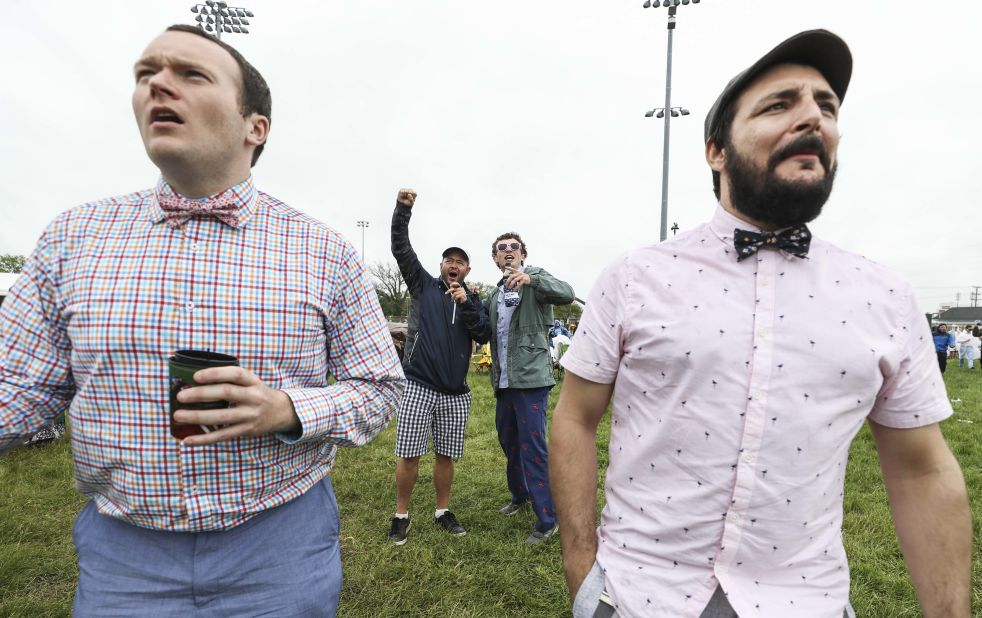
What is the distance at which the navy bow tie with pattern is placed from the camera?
4.36 feet

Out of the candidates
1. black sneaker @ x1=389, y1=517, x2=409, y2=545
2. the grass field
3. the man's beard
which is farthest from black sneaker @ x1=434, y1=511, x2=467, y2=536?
the man's beard

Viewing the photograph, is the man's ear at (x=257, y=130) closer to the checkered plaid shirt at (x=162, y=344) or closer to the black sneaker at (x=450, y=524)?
the checkered plaid shirt at (x=162, y=344)

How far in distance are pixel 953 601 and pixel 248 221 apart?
6.82ft

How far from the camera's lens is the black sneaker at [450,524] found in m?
4.01

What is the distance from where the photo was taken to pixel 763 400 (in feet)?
4.00

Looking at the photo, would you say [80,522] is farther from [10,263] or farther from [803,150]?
[10,263]

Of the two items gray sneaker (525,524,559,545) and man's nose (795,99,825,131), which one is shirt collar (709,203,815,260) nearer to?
man's nose (795,99,825,131)

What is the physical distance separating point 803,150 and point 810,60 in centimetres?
32

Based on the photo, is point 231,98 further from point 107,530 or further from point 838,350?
Result: point 838,350

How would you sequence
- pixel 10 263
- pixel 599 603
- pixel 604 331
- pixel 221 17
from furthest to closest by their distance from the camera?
pixel 10 263 → pixel 221 17 → pixel 604 331 → pixel 599 603

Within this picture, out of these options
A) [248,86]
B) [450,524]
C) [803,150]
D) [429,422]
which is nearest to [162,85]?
[248,86]

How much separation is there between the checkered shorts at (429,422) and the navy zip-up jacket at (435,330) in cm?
8

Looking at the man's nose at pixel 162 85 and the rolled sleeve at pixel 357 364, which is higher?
Answer: the man's nose at pixel 162 85

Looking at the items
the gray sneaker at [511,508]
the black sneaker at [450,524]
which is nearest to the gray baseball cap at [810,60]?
the black sneaker at [450,524]
